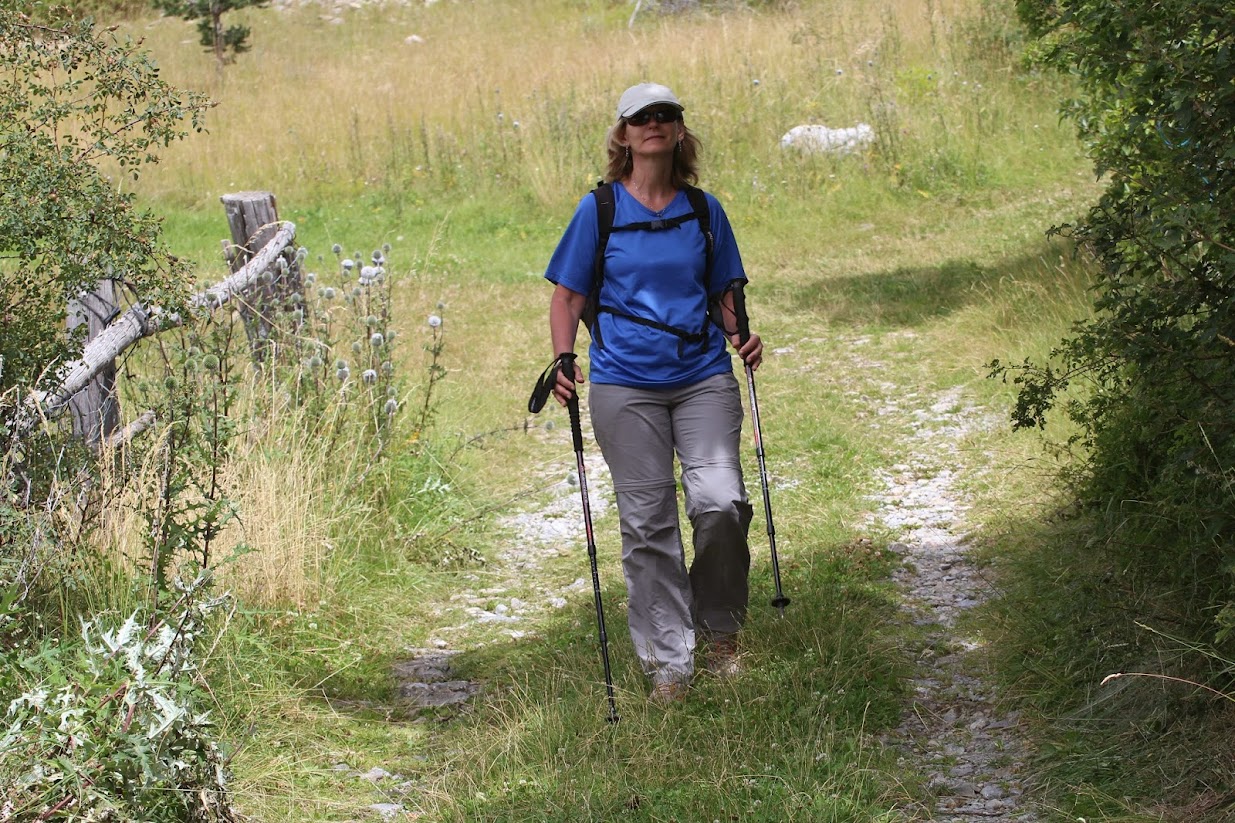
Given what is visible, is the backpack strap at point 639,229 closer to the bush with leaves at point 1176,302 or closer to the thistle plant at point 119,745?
the bush with leaves at point 1176,302

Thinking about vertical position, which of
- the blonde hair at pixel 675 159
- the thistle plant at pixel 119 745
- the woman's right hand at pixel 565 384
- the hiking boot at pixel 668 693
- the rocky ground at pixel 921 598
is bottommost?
the rocky ground at pixel 921 598

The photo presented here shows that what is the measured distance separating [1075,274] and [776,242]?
4.76 metres

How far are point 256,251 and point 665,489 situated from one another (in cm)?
407

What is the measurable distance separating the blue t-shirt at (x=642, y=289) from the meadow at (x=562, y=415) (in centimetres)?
111

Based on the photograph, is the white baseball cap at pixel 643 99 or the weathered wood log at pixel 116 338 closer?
the white baseball cap at pixel 643 99

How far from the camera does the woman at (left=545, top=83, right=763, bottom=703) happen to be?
484 cm

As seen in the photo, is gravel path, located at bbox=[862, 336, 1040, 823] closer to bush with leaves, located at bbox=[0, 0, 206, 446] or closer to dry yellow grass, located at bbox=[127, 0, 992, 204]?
bush with leaves, located at bbox=[0, 0, 206, 446]

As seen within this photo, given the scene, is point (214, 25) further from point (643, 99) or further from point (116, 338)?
point (643, 99)

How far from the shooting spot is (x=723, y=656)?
5.00m

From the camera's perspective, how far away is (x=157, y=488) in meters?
5.39

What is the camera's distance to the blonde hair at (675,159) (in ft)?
16.4

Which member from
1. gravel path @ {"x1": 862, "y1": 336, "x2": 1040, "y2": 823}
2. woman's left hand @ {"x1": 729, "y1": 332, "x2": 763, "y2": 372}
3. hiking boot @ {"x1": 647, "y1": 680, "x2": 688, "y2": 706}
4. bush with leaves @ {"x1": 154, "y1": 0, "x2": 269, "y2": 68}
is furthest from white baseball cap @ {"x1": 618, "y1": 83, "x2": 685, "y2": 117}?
bush with leaves @ {"x1": 154, "y1": 0, "x2": 269, "y2": 68}

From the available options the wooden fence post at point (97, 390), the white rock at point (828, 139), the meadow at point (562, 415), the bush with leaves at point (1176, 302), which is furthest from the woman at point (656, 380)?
the white rock at point (828, 139)

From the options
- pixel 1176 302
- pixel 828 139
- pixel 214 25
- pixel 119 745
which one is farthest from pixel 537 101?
pixel 119 745
